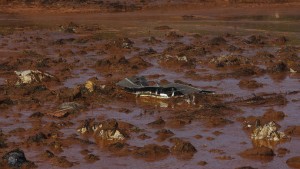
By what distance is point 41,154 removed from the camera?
9.70 metres

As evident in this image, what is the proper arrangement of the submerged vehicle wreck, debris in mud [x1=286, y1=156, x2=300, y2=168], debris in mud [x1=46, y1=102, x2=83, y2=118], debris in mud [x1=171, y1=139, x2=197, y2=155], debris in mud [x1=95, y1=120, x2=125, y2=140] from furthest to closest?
1. the submerged vehicle wreck
2. debris in mud [x1=46, y1=102, x2=83, y2=118]
3. debris in mud [x1=95, y1=120, x2=125, y2=140]
4. debris in mud [x1=171, y1=139, x2=197, y2=155]
5. debris in mud [x1=286, y1=156, x2=300, y2=168]

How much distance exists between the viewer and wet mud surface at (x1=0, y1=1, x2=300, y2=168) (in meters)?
9.73

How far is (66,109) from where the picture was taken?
40.5 ft

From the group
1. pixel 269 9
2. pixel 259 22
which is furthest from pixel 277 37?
pixel 269 9

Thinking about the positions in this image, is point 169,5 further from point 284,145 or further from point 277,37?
point 284,145

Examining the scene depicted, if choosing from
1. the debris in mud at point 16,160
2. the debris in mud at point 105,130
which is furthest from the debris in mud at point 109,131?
the debris in mud at point 16,160

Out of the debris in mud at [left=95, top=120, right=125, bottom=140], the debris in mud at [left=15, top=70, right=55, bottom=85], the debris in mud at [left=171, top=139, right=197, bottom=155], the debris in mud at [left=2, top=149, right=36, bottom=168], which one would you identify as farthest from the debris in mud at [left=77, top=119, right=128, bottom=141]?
the debris in mud at [left=15, top=70, right=55, bottom=85]

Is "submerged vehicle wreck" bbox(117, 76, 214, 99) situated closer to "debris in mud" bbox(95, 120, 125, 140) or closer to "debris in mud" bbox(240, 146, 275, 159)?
"debris in mud" bbox(95, 120, 125, 140)

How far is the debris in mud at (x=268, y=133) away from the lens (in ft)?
34.3

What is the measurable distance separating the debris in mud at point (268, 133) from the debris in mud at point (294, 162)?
1.05 metres

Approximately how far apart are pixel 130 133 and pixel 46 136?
143 centimetres

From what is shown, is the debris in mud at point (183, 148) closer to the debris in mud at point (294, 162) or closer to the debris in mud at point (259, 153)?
the debris in mud at point (259, 153)

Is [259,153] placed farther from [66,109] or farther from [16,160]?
[66,109]

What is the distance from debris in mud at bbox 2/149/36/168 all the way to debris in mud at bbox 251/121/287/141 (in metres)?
3.77
